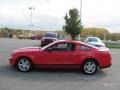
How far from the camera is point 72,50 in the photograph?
594 inches

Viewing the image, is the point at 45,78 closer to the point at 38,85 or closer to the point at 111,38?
the point at 38,85

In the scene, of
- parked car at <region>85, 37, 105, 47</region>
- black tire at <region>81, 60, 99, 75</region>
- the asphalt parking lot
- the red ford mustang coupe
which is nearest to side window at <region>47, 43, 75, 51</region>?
the red ford mustang coupe

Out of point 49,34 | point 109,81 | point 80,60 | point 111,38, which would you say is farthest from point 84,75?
point 111,38

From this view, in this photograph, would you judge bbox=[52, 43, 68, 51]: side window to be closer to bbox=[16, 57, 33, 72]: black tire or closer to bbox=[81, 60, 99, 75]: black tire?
bbox=[81, 60, 99, 75]: black tire

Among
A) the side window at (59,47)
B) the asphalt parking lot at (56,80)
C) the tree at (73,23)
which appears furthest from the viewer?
the tree at (73,23)

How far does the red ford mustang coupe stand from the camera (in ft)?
48.7

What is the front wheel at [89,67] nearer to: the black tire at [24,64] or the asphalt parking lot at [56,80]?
the asphalt parking lot at [56,80]

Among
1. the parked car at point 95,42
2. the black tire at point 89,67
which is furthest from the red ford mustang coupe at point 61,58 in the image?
the parked car at point 95,42

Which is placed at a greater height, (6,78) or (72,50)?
(72,50)

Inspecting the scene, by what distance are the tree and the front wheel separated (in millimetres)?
31665

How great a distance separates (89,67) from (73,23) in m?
31.8

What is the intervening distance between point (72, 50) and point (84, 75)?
1.22m

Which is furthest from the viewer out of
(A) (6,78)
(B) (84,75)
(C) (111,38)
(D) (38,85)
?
(C) (111,38)

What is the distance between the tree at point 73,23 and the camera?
153 ft
